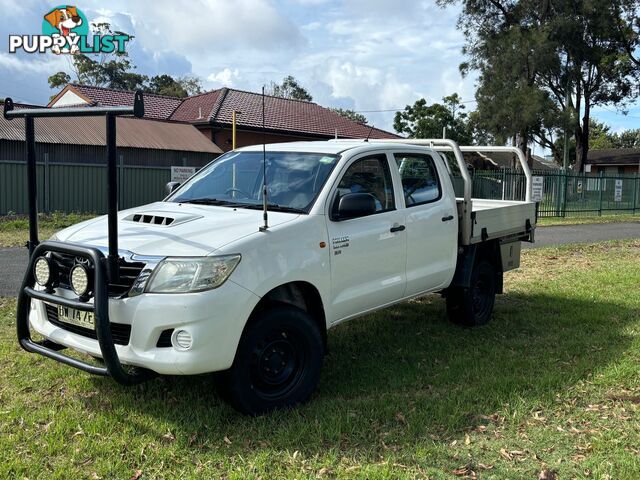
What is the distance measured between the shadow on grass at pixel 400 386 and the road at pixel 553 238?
4.53m

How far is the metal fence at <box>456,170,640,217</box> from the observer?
75.6 ft

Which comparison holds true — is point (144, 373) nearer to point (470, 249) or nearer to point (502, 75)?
point (470, 249)

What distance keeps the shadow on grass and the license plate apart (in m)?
0.68

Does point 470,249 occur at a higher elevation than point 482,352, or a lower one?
higher

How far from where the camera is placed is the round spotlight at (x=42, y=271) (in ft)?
13.5

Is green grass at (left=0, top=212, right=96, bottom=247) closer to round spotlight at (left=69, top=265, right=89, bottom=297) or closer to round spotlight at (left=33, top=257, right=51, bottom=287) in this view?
round spotlight at (left=33, top=257, right=51, bottom=287)

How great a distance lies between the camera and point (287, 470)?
3590 millimetres

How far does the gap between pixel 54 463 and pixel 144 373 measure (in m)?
0.70

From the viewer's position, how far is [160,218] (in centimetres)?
456

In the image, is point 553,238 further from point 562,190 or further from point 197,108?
point 197,108

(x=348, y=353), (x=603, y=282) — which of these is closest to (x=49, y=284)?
(x=348, y=353)

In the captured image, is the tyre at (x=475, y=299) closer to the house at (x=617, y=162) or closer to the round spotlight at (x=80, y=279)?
the round spotlight at (x=80, y=279)

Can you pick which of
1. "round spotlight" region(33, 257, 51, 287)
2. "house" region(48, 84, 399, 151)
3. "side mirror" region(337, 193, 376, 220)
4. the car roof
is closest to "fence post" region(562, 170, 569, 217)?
"house" region(48, 84, 399, 151)

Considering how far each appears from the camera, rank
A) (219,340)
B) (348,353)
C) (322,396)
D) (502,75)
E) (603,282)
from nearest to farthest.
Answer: (219,340) < (322,396) < (348,353) < (603,282) < (502,75)
